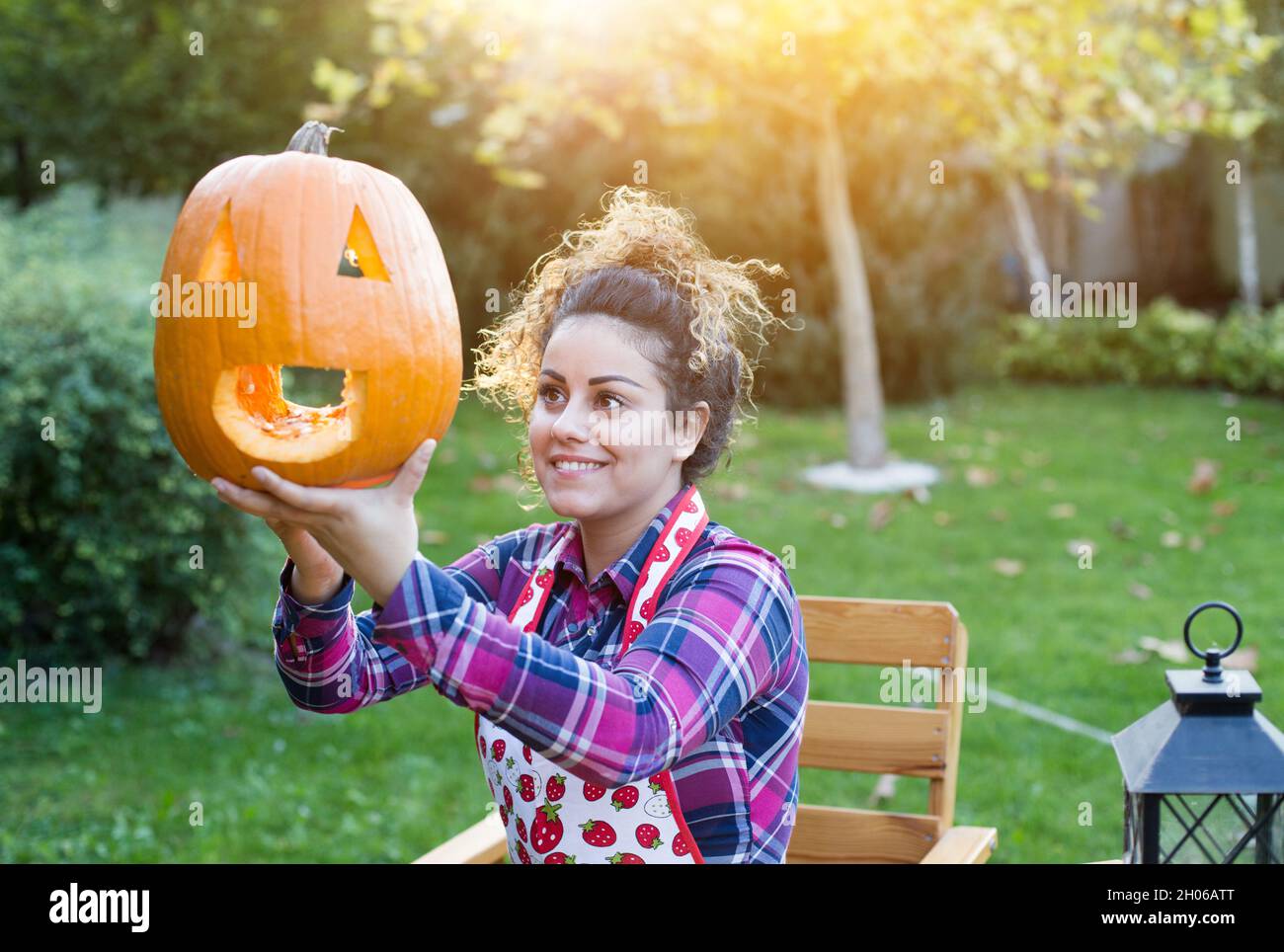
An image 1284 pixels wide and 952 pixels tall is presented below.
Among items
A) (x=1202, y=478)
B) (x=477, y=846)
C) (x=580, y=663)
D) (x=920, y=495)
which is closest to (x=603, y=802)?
(x=580, y=663)

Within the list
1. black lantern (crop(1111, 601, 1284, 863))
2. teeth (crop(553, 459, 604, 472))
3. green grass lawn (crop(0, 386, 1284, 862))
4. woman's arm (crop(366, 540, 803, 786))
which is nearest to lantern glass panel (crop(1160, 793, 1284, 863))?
black lantern (crop(1111, 601, 1284, 863))

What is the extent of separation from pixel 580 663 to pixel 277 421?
576 millimetres

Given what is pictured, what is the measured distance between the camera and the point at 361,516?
1603 mm

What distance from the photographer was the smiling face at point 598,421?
2.08m

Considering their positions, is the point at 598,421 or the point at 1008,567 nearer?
the point at 598,421

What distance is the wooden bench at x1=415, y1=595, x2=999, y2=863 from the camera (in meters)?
3.00

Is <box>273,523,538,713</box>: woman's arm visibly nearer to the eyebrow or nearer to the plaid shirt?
the plaid shirt

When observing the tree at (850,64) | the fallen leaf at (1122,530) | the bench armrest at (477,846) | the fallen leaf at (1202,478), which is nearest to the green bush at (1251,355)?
the tree at (850,64)

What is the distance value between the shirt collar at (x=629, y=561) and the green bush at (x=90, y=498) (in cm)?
358

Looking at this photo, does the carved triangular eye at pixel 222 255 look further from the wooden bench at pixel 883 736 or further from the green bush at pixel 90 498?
the green bush at pixel 90 498

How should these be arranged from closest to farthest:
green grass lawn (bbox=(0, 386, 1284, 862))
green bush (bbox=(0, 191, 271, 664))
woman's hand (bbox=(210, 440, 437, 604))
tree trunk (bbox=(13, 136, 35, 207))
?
woman's hand (bbox=(210, 440, 437, 604))
green grass lawn (bbox=(0, 386, 1284, 862))
green bush (bbox=(0, 191, 271, 664))
tree trunk (bbox=(13, 136, 35, 207))

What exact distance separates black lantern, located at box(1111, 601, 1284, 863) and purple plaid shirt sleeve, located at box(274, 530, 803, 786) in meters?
0.57

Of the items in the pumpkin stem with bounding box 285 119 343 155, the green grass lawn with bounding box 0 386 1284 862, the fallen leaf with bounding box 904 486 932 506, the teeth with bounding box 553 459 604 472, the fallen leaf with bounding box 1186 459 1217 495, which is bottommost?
the green grass lawn with bounding box 0 386 1284 862

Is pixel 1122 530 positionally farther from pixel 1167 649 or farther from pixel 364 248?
pixel 364 248
